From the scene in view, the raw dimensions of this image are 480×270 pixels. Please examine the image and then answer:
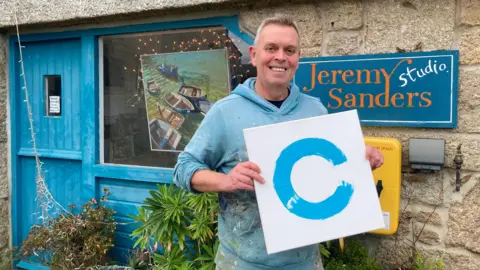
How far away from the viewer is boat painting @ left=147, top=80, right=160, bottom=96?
3625 mm

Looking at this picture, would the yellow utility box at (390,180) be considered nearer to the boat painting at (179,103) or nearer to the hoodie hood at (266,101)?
the hoodie hood at (266,101)

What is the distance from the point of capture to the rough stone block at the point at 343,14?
257 cm

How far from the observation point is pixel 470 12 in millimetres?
2266

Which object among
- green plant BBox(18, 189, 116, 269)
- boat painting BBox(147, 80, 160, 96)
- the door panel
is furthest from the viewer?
the door panel

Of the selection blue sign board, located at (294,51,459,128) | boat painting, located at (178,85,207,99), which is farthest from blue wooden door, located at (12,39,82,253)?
blue sign board, located at (294,51,459,128)

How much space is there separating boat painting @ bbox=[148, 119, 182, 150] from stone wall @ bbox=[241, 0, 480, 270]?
1.54 metres

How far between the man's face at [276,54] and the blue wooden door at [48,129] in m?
2.68

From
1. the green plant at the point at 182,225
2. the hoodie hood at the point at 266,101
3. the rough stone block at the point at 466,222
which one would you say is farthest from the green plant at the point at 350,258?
the hoodie hood at the point at 266,101

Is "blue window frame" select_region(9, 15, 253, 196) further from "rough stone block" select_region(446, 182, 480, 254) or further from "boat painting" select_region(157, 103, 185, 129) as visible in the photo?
"rough stone block" select_region(446, 182, 480, 254)

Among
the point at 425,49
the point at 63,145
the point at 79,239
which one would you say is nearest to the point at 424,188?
the point at 425,49

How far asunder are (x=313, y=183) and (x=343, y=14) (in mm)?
1441

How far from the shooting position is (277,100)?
1780 millimetres

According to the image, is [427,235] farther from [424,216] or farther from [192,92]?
[192,92]

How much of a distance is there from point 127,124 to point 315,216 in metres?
2.64
